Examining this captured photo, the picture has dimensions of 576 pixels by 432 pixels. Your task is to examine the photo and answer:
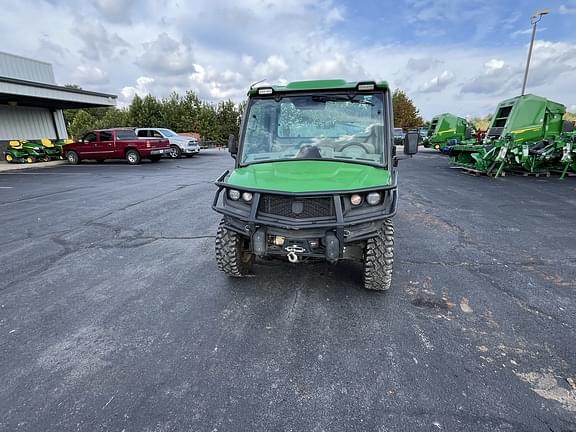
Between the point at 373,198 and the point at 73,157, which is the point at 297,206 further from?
the point at 73,157

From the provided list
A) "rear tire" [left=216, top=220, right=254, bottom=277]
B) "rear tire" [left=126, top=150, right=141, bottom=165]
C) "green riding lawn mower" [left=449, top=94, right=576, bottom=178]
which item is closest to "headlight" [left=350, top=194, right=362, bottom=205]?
"rear tire" [left=216, top=220, right=254, bottom=277]

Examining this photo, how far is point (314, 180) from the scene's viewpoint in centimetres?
316

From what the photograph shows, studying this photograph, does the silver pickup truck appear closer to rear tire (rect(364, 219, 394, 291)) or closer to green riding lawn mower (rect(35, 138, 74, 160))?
green riding lawn mower (rect(35, 138, 74, 160))

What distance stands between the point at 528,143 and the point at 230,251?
1285 centimetres

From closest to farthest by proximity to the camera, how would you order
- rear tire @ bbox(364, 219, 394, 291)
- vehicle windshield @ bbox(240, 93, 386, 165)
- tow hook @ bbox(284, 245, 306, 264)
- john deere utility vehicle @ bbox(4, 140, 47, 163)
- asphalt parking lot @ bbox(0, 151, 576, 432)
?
asphalt parking lot @ bbox(0, 151, 576, 432), tow hook @ bbox(284, 245, 306, 264), rear tire @ bbox(364, 219, 394, 291), vehicle windshield @ bbox(240, 93, 386, 165), john deere utility vehicle @ bbox(4, 140, 47, 163)

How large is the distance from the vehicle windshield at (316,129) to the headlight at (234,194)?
71 centimetres

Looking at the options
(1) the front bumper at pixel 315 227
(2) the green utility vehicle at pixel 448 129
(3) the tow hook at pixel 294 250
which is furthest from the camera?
(2) the green utility vehicle at pixel 448 129

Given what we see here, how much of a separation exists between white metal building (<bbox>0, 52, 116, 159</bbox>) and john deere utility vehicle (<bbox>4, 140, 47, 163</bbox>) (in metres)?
2.36

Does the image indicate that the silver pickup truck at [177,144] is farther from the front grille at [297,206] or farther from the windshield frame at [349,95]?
the front grille at [297,206]

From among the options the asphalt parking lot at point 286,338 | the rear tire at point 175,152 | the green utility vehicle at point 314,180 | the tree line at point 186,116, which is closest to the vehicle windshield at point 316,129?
the green utility vehicle at point 314,180

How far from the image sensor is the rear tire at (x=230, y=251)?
3.64m

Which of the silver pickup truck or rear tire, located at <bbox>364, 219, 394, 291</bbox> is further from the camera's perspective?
the silver pickup truck

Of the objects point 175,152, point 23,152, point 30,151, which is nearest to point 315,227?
point 175,152

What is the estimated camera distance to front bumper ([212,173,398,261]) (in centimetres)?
302
